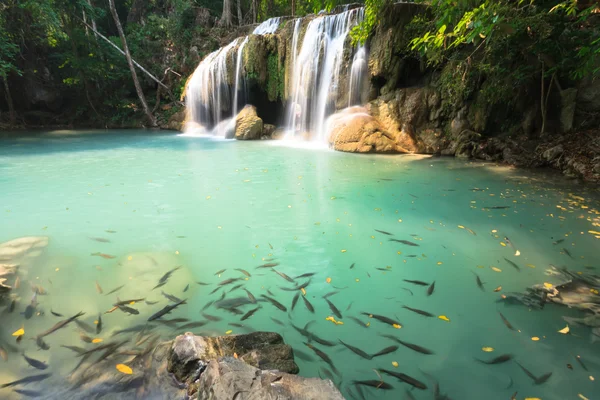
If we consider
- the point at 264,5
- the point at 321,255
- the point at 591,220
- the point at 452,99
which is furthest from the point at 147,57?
Result: the point at 591,220

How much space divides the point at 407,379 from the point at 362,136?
30.2 ft

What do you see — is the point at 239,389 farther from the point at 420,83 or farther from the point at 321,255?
the point at 420,83

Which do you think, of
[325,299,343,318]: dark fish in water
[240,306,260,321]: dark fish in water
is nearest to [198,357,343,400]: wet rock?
[240,306,260,321]: dark fish in water

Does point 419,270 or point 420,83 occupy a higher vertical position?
point 420,83

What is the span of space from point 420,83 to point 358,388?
39.0ft

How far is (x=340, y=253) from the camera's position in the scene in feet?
12.4

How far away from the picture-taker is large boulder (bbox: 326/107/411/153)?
10.3 metres

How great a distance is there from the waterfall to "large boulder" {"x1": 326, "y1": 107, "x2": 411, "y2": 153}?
5.18 feet

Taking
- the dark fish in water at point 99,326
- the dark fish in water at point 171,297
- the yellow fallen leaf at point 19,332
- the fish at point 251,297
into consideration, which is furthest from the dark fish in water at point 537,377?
the yellow fallen leaf at point 19,332

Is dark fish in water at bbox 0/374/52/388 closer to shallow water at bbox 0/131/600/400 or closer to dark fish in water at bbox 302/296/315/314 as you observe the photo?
shallow water at bbox 0/131/600/400

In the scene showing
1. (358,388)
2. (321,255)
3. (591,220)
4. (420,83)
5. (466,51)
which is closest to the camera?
(358,388)

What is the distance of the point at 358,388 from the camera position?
201 centimetres

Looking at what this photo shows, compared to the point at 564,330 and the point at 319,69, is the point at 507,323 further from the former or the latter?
the point at 319,69

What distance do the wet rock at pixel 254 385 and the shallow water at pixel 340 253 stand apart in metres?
0.48
